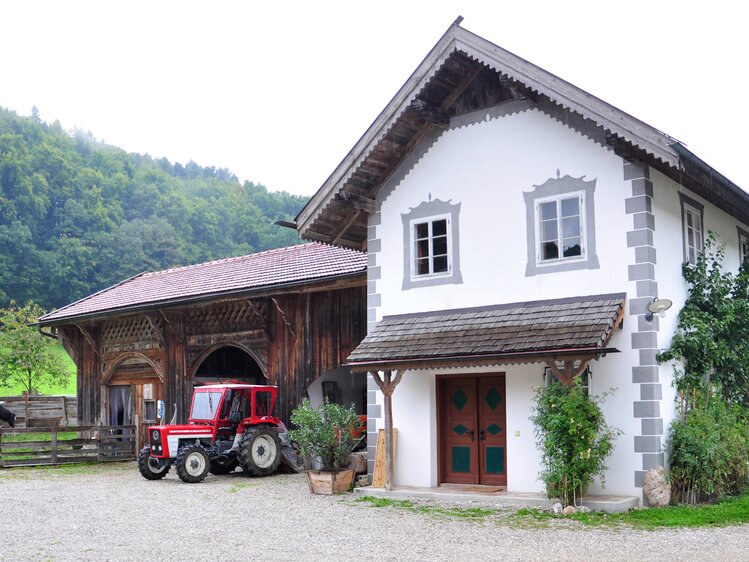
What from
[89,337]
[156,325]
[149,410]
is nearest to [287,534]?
[156,325]

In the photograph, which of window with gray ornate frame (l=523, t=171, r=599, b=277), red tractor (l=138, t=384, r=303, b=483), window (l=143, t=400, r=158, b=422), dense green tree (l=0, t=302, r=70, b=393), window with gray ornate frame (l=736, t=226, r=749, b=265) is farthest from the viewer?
dense green tree (l=0, t=302, r=70, b=393)

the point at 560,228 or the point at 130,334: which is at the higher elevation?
the point at 560,228

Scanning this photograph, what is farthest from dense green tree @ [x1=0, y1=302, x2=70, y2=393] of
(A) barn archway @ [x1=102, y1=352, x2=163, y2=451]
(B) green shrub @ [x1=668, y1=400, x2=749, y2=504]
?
(B) green shrub @ [x1=668, y1=400, x2=749, y2=504]

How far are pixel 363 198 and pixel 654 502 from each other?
24.3ft

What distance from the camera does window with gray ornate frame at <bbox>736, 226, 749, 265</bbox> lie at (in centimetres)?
1844

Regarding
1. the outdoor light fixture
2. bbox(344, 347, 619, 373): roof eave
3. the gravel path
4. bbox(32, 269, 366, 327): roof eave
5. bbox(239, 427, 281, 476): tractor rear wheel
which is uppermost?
bbox(32, 269, 366, 327): roof eave

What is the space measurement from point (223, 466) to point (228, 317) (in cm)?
450

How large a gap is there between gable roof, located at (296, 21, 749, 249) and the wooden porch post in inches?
135

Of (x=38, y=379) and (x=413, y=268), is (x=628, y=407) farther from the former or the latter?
(x=38, y=379)

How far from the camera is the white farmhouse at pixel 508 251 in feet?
46.1

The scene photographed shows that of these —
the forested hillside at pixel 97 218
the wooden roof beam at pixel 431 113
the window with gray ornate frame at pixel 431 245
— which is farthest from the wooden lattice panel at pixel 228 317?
the forested hillside at pixel 97 218

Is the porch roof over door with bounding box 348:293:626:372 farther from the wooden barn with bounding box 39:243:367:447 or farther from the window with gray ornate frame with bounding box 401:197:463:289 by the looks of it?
the wooden barn with bounding box 39:243:367:447

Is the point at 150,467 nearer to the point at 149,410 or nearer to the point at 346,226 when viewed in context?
the point at 346,226

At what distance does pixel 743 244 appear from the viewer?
61.2 ft
